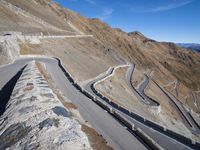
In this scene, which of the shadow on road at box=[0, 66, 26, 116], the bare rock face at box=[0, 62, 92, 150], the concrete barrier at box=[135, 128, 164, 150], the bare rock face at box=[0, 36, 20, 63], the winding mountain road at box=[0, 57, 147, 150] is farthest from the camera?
the bare rock face at box=[0, 36, 20, 63]

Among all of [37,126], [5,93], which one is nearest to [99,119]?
[37,126]

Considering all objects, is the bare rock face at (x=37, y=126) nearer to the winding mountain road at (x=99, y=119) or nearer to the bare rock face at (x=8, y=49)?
the winding mountain road at (x=99, y=119)

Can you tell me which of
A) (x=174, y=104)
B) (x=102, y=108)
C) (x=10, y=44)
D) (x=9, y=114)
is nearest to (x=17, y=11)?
(x=10, y=44)

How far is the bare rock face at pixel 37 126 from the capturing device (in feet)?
39.7

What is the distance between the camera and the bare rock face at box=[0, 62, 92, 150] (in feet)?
39.7

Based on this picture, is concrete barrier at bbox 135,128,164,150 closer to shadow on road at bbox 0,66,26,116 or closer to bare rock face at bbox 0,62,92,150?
bare rock face at bbox 0,62,92,150

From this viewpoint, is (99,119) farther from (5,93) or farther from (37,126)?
(5,93)

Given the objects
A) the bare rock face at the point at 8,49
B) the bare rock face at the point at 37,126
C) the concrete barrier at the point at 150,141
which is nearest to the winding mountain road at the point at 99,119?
the concrete barrier at the point at 150,141

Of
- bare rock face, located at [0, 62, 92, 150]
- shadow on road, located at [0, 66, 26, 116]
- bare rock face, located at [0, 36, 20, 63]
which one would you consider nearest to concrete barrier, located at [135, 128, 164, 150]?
bare rock face, located at [0, 62, 92, 150]

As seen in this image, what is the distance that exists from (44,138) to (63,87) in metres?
18.5

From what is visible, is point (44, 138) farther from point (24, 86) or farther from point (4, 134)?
point (24, 86)

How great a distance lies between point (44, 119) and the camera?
14.3 m

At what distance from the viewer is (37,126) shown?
13539 mm

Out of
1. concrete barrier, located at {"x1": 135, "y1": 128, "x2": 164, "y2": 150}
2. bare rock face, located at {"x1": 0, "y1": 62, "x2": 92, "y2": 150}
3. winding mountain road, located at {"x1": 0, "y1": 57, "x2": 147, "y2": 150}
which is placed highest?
bare rock face, located at {"x1": 0, "y1": 62, "x2": 92, "y2": 150}
